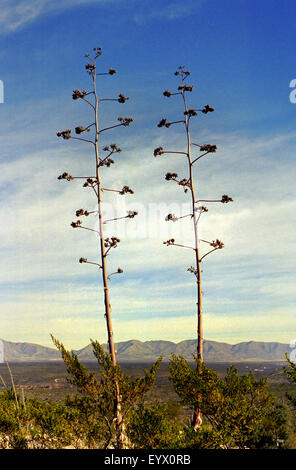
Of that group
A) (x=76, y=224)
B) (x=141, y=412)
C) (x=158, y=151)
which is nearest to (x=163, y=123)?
(x=158, y=151)

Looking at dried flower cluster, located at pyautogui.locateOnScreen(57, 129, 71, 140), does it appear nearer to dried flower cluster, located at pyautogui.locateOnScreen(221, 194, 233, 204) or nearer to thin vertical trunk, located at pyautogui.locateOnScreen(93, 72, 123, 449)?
thin vertical trunk, located at pyautogui.locateOnScreen(93, 72, 123, 449)

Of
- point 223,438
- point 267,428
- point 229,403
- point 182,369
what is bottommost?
point 267,428

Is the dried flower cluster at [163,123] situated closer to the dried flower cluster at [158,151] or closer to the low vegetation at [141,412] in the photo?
the dried flower cluster at [158,151]

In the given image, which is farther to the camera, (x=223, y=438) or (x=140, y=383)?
(x=140, y=383)

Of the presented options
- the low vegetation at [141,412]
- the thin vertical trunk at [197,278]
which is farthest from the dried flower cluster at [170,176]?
the low vegetation at [141,412]

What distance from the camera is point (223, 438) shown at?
33.5 ft

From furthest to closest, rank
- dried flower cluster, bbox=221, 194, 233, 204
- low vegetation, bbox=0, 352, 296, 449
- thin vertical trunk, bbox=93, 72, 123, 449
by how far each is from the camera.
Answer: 1. dried flower cluster, bbox=221, 194, 233, 204
2. thin vertical trunk, bbox=93, 72, 123, 449
3. low vegetation, bbox=0, 352, 296, 449

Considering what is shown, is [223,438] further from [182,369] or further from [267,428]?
[267,428]

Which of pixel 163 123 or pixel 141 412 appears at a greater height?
pixel 163 123

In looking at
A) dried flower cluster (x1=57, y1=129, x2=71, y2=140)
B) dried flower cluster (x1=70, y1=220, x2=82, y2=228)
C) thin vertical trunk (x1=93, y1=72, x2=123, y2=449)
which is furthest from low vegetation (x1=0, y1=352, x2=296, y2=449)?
dried flower cluster (x1=57, y1=129, x2=71, y2=140)

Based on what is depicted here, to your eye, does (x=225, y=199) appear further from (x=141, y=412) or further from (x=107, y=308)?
(x=141, y=412)

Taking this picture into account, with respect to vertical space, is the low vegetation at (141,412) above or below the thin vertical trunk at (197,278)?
below
